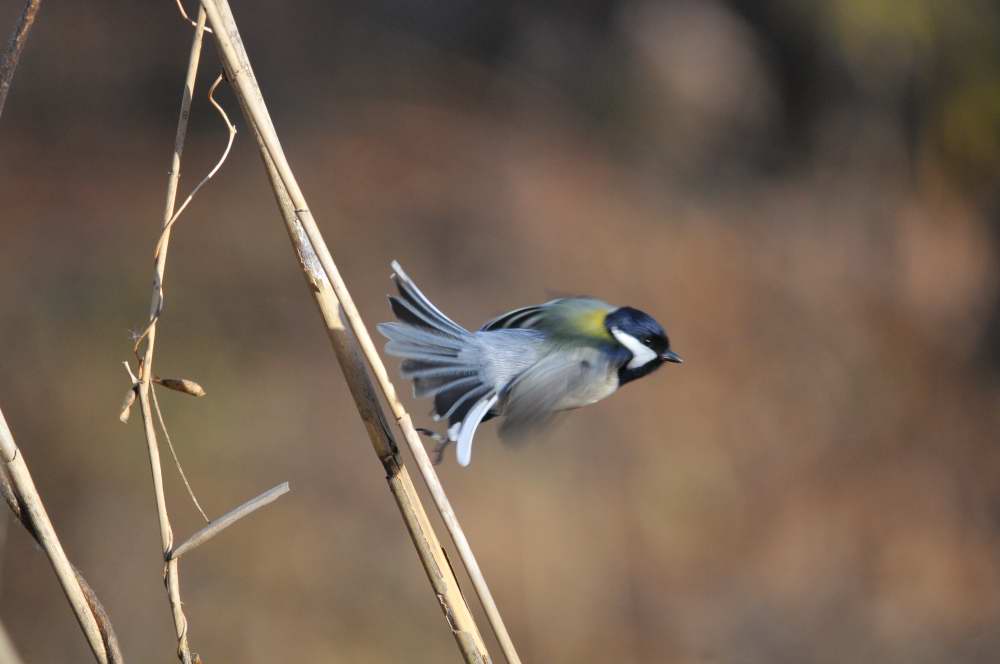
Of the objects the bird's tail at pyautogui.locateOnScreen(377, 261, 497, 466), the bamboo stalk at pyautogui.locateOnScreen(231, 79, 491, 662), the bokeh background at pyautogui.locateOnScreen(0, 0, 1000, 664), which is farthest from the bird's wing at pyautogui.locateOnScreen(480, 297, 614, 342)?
the bokeh background at pyautogui.locateOnScreen(0, 0, 1000, 664)

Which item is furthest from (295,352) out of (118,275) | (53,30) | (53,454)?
(53,30)

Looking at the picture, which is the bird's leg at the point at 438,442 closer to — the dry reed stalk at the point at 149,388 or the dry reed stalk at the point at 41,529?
the dry reed stalk at the point at 149,388

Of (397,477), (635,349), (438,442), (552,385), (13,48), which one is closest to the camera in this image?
(13,48)

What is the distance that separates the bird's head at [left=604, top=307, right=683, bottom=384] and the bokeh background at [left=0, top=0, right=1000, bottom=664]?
1881 mm

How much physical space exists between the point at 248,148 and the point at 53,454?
1.63 metres

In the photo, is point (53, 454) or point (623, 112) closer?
point (53, 454)

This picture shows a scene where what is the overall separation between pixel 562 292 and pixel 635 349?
1.77 meters

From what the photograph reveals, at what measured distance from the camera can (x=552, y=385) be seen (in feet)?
4.91

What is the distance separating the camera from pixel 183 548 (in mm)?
1014

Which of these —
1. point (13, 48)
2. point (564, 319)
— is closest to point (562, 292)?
point (564, 319)

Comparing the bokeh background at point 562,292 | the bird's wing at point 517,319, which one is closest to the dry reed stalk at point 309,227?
the bird's wing at point 517,319

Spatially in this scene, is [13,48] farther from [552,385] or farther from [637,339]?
[637,339]

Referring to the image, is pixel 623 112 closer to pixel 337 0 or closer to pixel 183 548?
pixel 337 0

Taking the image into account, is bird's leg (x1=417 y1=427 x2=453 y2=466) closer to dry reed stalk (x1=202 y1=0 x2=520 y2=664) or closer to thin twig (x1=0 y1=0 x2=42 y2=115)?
dry reed stalk (x1=202 y1=0 x2=520 y2=664)
